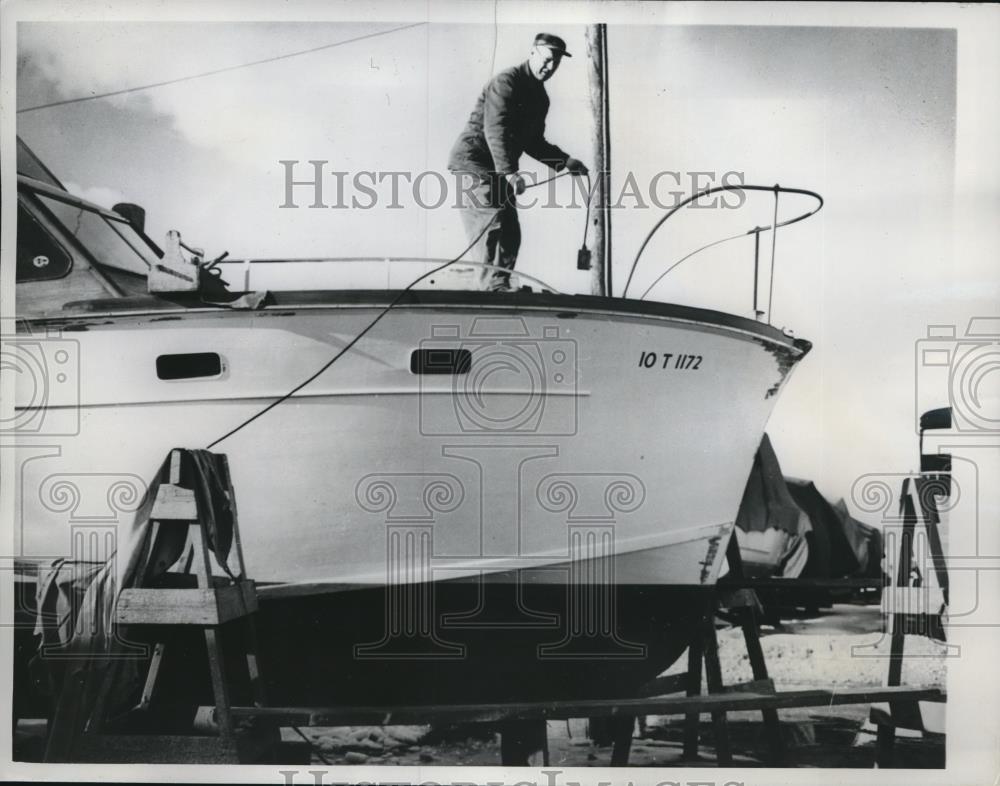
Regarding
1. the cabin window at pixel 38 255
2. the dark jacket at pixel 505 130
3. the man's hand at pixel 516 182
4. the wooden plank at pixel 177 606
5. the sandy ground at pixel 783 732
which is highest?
the dark jacket at pixel 505 130

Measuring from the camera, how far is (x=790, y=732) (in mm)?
3275

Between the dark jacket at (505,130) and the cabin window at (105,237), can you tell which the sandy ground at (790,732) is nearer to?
the cabin window at (105,237)

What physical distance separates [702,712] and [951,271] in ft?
5.36

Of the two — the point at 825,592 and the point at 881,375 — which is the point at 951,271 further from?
the point at 825,592

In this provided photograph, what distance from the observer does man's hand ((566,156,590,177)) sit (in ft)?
10.4

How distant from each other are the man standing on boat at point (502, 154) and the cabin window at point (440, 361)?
236mm

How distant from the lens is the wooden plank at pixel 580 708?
121 inches

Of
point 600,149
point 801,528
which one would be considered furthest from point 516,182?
point 801,528

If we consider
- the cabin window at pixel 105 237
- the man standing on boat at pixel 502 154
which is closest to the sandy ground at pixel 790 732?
the man standing on boat at pixel 502 154

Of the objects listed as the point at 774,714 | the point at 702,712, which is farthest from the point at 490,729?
the point at 774,714

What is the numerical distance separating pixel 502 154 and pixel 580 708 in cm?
176

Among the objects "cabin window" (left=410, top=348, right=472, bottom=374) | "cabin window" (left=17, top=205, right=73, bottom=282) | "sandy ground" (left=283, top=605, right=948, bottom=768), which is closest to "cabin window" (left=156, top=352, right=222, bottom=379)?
"cabin window" (left=17, top=205, right=73, bottom=282)

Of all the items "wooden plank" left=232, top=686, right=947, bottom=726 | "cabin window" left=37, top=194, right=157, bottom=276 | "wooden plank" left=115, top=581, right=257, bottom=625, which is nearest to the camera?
"wooden plank" left=115, top=581, right=257, bottom=625

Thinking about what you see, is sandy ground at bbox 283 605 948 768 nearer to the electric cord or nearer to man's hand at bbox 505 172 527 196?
the electric cord
